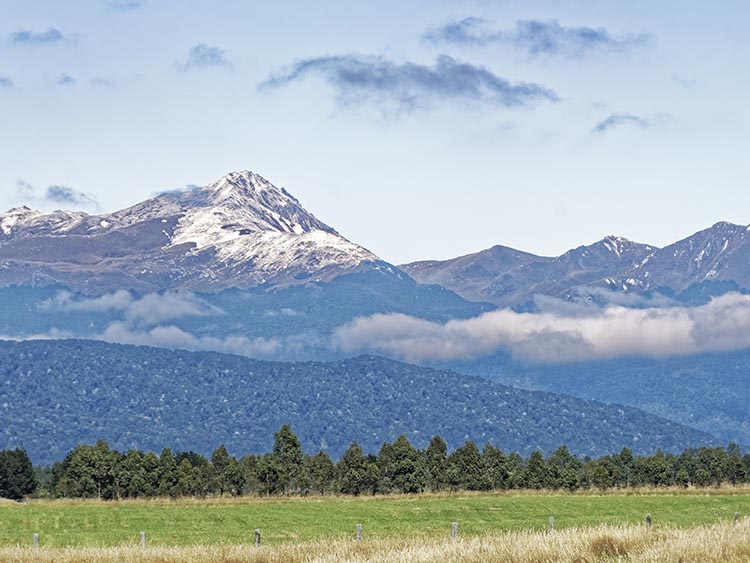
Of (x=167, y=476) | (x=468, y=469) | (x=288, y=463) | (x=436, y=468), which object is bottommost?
(x=468, y=469)

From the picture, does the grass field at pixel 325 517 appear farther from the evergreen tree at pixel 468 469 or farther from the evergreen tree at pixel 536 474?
the evergreen tree at pixel 536 474

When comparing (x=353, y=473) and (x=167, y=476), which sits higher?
(x=167, y=476)

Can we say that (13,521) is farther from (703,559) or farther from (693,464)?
(693,464)

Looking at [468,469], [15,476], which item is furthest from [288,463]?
[15,476]

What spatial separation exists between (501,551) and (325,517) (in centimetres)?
4680

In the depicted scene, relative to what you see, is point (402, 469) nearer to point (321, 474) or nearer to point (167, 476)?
point (321, 474)

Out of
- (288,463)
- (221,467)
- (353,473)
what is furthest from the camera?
(221,467)

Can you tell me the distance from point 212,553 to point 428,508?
5412 centimetres

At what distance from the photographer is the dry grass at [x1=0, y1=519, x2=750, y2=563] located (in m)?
26.2

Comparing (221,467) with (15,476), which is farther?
(15,476)

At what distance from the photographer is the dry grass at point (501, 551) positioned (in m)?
26.2

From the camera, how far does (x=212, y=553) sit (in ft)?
99.8

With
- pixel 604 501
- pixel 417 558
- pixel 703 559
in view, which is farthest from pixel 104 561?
pixel 604 501

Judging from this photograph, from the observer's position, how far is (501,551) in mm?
28047
